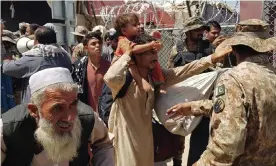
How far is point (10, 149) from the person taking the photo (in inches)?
87.0

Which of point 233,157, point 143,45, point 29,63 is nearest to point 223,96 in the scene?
point 233,157

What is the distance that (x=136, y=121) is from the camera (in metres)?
3.70

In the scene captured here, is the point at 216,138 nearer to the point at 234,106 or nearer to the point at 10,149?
the point at 234,106

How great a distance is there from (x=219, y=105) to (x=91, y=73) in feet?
8.18

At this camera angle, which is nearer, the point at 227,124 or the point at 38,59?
the point at 227,124

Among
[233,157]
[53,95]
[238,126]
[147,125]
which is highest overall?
[53,95]

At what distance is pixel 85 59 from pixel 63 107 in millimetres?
2655

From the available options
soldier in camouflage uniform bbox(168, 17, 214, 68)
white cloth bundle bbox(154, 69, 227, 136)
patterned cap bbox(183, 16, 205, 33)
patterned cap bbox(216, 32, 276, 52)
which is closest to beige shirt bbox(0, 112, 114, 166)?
patterned cap bbox(216, 32, 276, 52)

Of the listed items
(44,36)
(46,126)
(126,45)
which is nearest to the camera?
(46,126)

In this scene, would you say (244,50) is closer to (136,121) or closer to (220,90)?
(220,90)

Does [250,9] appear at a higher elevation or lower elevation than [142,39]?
higher

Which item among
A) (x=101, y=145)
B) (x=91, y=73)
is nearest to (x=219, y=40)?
(x=91, y=73)

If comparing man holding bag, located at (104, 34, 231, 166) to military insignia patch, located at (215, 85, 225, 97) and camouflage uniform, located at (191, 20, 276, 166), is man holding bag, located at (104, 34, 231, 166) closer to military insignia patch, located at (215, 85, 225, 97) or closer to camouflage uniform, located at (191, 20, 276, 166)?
camouflage uniform, located at (191, 20, 276, 166)

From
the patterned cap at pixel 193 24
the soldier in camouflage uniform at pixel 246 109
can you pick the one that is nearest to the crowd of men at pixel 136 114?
the soldier in camouflage uniform at pixel 246 109
